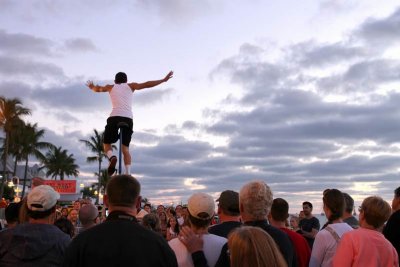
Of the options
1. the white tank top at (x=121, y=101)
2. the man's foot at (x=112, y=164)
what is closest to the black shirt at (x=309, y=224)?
the man's foot at (x=112, y=164)

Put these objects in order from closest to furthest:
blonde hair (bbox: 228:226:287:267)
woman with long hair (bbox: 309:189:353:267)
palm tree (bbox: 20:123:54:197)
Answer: blonde hair (bbox: 228:226:287:267) → woman with long hair (bbox: 309:189:353:267) → palm tree (bbox: 20:123:54:197)

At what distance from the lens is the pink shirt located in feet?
15.7

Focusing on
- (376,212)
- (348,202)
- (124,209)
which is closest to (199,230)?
(124,209)

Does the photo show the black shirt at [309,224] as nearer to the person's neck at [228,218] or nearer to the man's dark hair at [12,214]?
the person's neck at [228,218]

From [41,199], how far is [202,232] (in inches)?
54.7

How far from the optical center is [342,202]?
5461 millimetres

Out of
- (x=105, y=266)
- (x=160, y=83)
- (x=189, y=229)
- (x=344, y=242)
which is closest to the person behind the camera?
(x=105, y=266)

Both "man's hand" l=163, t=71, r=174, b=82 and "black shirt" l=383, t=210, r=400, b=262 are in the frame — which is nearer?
"black shirt" l=383, t=210, r=400, b=262

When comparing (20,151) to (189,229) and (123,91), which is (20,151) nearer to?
(123,91)

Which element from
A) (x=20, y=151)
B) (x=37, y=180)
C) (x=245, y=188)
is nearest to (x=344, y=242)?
(x=245, y=188)

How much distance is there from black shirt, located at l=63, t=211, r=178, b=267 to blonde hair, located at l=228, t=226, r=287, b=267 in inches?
23.2

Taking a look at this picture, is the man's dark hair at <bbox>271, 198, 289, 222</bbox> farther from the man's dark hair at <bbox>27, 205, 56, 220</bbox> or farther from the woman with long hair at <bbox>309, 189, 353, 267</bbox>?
the man's dark hair at <bbox>27, 205, 56, 220</bbox>

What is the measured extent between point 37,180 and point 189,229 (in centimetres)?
288

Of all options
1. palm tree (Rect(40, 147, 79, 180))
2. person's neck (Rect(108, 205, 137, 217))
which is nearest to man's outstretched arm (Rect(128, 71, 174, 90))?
person's neck (Rect(108, 205, 137, 217))
